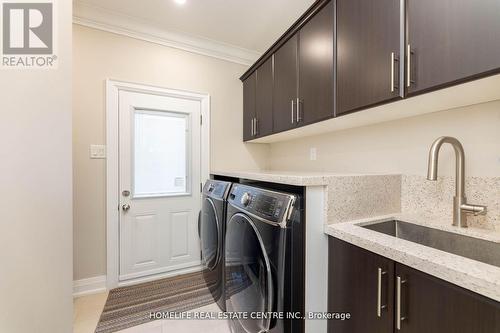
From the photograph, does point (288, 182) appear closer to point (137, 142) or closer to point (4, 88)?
point (4, 88)

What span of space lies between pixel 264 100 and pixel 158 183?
1.38 metres

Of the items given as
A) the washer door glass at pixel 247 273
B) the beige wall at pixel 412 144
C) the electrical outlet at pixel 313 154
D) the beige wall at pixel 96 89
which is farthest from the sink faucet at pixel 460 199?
the beige wall at pixel 96 89

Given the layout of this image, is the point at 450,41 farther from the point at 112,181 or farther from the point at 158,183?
the point at 112,181

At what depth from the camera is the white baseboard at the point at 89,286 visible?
6.56 feet

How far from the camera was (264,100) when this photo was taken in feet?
7.36

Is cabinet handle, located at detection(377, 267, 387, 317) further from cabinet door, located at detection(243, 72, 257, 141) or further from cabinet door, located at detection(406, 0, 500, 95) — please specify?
cabinet door, located at detection(243, 72, 257, 141)

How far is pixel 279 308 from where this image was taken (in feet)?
3.70

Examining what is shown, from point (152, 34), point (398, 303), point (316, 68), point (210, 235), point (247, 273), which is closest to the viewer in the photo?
point (398, 303)

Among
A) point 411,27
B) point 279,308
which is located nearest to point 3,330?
point 279,308

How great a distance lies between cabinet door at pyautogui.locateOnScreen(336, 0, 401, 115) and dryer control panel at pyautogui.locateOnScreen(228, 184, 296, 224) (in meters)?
0.66

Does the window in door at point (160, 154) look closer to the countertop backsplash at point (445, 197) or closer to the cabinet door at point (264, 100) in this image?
the cabinet door at point (264, 100)

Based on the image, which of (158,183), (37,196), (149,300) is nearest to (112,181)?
(158,183)

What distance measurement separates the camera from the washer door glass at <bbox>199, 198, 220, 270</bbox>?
73.0 inches
